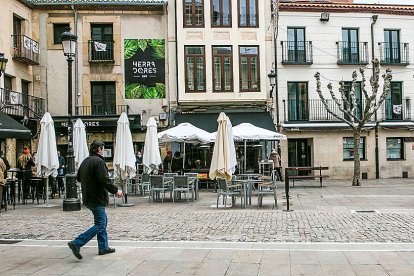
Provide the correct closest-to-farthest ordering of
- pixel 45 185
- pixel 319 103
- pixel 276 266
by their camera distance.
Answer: pixel 276 266
pixel 45 185
pixel 319 103

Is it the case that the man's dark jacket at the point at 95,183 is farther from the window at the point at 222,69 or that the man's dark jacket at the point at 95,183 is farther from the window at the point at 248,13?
the window at the point at 248,13

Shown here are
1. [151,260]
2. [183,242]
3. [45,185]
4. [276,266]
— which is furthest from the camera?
[45,185]

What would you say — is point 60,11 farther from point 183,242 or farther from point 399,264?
point 399,264

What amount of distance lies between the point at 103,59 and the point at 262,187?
1572 cm

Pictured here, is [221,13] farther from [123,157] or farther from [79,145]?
[123,157]

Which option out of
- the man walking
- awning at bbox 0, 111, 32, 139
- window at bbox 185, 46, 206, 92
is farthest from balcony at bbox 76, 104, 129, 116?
the man walking

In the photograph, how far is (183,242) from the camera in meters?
9.03

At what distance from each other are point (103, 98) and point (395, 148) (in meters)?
17.3

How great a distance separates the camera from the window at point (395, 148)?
100 ft

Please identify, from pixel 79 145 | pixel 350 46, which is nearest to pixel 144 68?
pixel 79 145

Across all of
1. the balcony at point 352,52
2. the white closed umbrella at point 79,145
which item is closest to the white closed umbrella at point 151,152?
the white closed umbrella at point 79,145

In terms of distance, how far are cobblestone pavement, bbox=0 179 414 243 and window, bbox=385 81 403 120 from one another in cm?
1550

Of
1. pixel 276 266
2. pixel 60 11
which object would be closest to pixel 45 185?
pixel 276 266

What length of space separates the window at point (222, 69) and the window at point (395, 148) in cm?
1046
